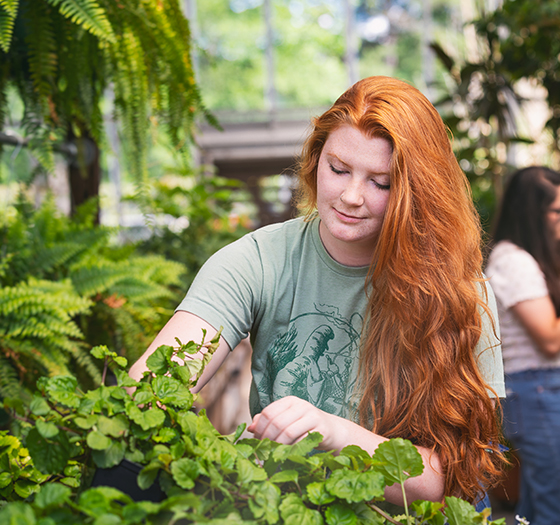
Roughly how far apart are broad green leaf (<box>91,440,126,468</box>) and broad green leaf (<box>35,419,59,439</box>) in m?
0.05

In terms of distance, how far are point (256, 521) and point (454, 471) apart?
0.53 metres

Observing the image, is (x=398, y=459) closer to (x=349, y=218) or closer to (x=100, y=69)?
(x=349, y=218)

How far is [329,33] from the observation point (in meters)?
7.16

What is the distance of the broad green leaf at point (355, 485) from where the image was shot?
536mm

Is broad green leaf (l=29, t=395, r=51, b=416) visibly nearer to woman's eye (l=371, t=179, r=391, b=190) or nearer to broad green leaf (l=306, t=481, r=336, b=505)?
broad green leaf (l=306, t=481, r=336, b=505)

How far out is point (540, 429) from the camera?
6.30 feet

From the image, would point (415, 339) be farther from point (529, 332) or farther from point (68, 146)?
point (68, 146)

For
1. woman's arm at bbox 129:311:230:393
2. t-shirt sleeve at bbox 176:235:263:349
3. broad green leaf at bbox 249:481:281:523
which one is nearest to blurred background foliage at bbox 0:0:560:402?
t-shirt sleeve at bbox 176:235:263:349

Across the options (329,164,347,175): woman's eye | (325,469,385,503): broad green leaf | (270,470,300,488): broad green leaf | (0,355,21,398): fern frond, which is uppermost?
(329,164,347,175): woman's eye

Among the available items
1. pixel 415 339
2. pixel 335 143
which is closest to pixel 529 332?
pixel 415 339

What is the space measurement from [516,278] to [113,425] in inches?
65.8

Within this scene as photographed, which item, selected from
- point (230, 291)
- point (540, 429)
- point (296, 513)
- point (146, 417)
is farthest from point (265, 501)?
point (540, 429)

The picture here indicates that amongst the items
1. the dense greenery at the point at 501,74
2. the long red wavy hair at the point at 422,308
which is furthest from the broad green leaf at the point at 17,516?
the dense greenery at the point at 501,74

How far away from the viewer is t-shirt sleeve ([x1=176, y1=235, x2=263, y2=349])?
95 centimetres
